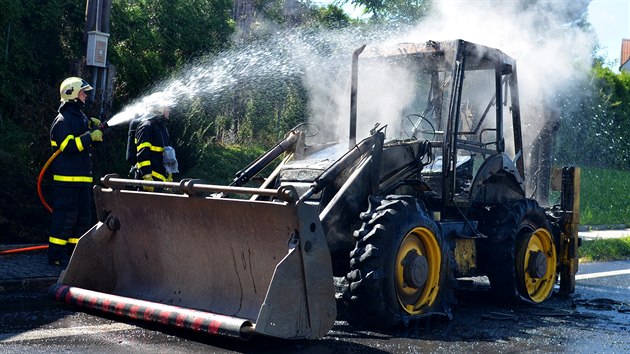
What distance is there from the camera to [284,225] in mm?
6281

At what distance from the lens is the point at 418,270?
7.23 m

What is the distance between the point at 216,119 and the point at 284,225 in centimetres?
934

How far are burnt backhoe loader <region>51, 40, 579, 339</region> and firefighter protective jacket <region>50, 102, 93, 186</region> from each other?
1.75 meters

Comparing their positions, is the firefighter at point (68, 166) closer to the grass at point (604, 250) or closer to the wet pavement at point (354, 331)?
the wet pavement at point (354, 331)

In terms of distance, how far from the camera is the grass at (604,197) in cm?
A: 2341

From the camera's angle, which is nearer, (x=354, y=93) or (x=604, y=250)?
(x=354, y=93)

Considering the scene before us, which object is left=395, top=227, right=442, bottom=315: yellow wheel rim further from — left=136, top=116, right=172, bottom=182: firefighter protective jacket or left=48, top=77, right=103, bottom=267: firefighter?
left=136, top=116, right=172, bottom=182: firefighter protective jacket

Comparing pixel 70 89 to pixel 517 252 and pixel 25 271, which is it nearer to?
pixel 25 271

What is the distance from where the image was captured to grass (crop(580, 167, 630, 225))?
2341 centimetres

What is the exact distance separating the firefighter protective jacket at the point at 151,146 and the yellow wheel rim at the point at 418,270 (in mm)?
4032

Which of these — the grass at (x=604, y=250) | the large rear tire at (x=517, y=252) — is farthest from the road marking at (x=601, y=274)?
the large rear tire at (x=517, y=252)

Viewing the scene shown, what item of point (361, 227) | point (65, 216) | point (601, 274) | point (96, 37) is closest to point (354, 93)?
point (361, 227)

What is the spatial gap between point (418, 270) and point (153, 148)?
4.39 meters

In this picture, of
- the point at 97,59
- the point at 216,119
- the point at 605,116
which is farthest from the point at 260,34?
the point at 605,116
